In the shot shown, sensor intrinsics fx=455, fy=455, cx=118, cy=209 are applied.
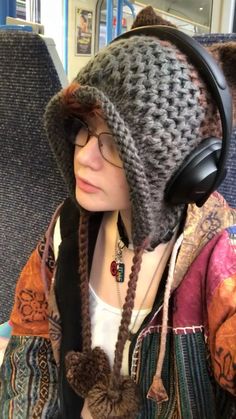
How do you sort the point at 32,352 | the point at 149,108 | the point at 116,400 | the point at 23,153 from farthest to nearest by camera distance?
the point at 23,153, the point at 32,352, the point at 116,400, the point at 149,108

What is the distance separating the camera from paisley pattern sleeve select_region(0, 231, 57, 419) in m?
0.81

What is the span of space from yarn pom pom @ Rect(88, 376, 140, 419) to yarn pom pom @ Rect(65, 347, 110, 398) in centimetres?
2

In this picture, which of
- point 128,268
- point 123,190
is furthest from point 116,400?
point 123,190

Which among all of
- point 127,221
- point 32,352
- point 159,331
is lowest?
point 32,352

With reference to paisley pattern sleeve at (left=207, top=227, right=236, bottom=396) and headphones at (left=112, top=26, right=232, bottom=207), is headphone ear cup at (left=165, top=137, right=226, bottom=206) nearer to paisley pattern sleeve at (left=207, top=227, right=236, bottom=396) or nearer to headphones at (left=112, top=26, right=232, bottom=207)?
headphones at (left=112, top=26, right=232, bottom=207)

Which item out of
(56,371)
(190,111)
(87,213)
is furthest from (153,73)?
(56,371)

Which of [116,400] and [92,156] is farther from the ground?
[92,156]

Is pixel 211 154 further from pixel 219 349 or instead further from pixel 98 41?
pixel 98 41

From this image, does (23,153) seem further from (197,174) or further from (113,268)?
(197,174)

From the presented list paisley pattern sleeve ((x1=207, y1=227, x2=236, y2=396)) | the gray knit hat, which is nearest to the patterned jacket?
paisley pattern sleeve ((x1=207, y1=227, x2=236, y2=396))

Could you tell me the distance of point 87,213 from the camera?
2.47 feet

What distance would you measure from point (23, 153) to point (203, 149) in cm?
52

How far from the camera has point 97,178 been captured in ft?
2.08

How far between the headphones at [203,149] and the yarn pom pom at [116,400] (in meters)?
0.30
